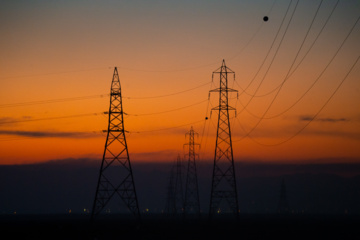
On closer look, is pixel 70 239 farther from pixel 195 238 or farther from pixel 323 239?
pixel 323 239

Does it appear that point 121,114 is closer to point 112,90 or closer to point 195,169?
point 112,90

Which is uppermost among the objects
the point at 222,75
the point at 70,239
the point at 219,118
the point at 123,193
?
the point at 222,75

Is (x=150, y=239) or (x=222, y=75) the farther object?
(x=222, y=75)

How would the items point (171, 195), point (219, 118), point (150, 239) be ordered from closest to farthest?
point (150, 239) → point (219, 118) → point (171, 195)

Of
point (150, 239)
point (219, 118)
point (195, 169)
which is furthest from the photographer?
point (195, 169)

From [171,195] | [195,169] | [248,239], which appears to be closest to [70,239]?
[248,239]

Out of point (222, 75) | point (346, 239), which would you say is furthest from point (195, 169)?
point (346, 239)

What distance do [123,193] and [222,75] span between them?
69.2ft

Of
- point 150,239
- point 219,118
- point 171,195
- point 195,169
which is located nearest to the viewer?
point 150,239

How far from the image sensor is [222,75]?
76.2 metres

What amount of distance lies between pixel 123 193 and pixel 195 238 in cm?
1751

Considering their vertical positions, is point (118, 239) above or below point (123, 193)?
below

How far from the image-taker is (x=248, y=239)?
58875 millimetres

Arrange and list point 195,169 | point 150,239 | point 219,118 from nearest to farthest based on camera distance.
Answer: point 150,239, point 219,118, point 195,169
